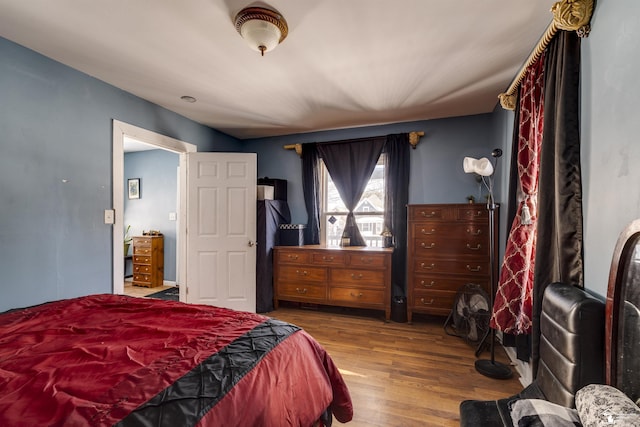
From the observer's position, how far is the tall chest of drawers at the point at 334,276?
127 inches

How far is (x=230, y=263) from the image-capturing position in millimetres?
3412

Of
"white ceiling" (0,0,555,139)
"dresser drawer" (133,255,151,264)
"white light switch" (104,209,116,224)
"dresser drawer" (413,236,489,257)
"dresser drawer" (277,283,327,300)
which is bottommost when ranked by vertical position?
"dresser drawer" (277,283,327,300)

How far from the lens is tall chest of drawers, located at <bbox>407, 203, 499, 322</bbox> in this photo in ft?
9.52

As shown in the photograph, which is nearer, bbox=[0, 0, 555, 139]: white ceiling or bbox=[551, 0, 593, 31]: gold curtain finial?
bbox=[551, 0, 593, 31]: gold curtain finial

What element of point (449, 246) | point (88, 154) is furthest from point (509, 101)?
point (88, 154)

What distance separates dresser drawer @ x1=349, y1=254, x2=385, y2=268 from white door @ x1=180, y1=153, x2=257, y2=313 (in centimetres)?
125

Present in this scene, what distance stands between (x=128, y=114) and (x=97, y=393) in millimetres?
2737

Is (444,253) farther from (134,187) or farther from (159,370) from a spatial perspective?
(134,187)

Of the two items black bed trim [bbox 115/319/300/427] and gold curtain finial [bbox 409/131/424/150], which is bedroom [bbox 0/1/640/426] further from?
black bed trim [bbox 115/319/300/427]

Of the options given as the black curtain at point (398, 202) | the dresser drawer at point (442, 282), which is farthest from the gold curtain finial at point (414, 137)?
the dresser drawer at point (442, 282)

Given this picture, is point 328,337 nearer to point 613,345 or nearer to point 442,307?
point 442,307

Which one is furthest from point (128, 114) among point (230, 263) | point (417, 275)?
point (417, 275)

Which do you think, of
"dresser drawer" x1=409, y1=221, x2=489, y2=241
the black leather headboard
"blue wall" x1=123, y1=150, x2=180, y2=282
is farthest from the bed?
"blue wall" x1=123, y1=150, x2=180, y2=282

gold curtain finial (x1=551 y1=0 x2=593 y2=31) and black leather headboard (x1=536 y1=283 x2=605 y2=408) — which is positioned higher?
gold curtain finial (x1=551 y1=0 x2=593 y2=31)
